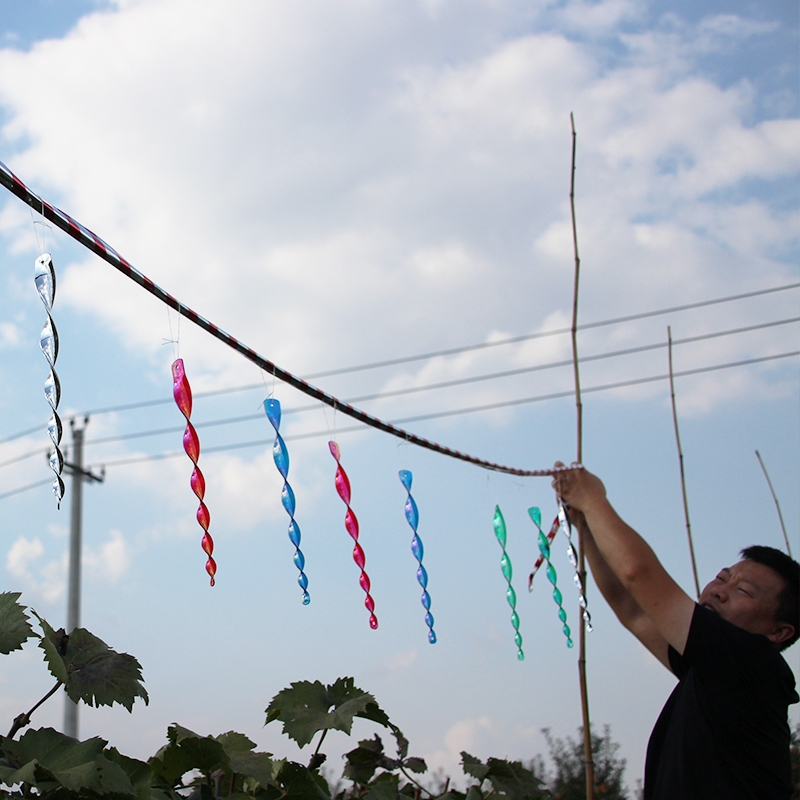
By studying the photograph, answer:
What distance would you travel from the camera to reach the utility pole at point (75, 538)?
9562 millimetres

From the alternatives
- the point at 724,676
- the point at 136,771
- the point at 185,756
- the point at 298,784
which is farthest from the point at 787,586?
the point at 136,771

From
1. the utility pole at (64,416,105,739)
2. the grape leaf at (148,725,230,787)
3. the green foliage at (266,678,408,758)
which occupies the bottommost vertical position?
the grape leaf at (148,725,230,787)

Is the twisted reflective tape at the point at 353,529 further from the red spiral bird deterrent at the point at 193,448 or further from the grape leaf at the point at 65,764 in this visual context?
the grape leaf at the point at 65,764

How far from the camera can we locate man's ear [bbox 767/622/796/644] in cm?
196

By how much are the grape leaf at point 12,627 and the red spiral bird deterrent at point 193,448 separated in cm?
99

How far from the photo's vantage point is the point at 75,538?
1075cm

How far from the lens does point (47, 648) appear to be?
93 cm

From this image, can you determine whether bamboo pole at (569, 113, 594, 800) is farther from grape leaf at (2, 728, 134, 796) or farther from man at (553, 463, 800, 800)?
grape leaf at (2, 728, 134, 796)

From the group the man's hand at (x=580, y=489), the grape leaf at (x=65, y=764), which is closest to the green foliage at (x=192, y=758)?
the grape leaf at (x=65, y=764)

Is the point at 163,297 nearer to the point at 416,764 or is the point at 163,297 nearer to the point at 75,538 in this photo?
the point at 416,764

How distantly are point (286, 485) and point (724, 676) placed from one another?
116cm

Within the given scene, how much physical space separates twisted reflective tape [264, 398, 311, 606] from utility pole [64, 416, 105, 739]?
815 cm

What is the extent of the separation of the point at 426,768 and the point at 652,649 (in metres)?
1.08

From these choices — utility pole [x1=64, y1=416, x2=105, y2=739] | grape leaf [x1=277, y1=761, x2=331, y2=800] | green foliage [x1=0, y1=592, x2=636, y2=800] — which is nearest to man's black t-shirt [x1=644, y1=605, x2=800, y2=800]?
green foliage [x1=0, y1=592, x2=636, y2=800]
